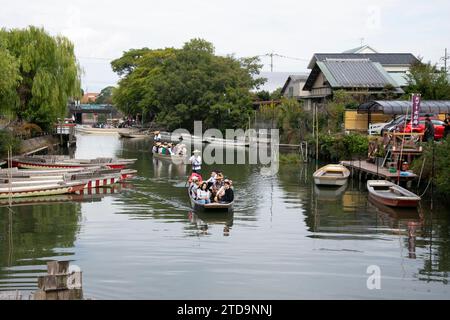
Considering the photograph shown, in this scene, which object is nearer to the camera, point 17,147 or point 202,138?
point 17,147

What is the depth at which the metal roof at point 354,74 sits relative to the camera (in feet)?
178

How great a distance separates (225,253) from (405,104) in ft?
89.8

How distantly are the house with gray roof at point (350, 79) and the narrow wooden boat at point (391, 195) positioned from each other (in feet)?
79.9

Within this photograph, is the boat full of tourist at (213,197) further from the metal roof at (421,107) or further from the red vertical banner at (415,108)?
the metal roof at (421,107)

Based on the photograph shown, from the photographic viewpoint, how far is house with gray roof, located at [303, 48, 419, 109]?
5366 cm

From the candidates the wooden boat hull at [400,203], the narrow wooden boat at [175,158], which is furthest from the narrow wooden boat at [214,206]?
the narrow wooden boat at [175,158]

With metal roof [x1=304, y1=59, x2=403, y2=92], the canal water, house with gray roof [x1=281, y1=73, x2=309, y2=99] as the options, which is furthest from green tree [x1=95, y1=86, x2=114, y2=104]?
the canal water

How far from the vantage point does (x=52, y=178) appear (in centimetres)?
3016

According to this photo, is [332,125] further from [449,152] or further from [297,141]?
[449,152]

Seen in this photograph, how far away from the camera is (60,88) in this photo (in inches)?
1781

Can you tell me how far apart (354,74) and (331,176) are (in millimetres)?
26050

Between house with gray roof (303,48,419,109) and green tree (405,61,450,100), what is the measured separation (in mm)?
4232

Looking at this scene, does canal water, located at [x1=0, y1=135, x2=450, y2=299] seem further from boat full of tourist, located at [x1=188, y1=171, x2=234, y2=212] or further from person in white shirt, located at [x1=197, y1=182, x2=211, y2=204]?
person in white shirt, located at [x1=197, y1=182, x2=211, y2=204]
